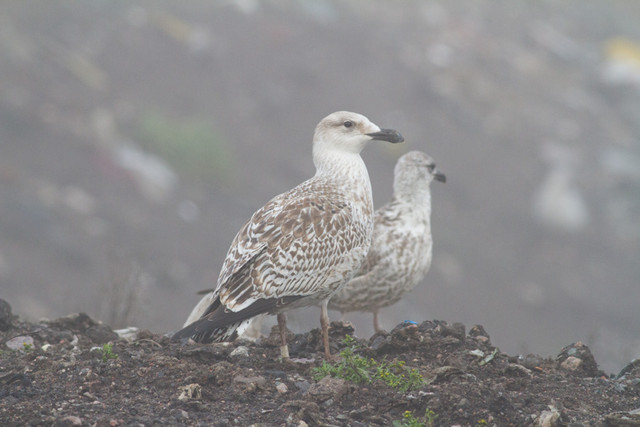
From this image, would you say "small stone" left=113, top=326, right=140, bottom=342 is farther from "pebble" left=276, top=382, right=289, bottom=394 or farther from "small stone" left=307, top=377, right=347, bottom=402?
"small stone" left=307, top=377, right=347, bottom=402

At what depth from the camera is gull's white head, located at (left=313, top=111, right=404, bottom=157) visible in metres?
7.25

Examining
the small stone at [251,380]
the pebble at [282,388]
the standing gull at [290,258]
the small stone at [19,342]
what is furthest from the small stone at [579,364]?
the small stone at [19,342]

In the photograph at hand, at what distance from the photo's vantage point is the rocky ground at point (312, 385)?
4.83 m

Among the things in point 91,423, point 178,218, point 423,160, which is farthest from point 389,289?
point 178,218

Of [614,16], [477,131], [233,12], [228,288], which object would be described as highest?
[614,16]

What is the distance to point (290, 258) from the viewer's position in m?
6.14

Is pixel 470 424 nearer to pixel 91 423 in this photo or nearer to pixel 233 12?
pixel 91 423

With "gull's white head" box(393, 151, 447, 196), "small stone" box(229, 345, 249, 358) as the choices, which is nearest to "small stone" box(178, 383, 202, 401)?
"small stone" box(229, 345, 249, 358)

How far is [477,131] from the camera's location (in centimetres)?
2003

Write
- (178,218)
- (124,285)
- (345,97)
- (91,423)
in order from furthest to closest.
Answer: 1. (345,97)
2. (178,218)
3. (124,285)
4. (91,423)

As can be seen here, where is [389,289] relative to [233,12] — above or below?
below

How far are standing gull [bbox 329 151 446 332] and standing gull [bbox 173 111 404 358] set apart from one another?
5.22 ft

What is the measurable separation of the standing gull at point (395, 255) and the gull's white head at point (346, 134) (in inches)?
61.4

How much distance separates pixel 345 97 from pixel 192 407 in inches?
599
